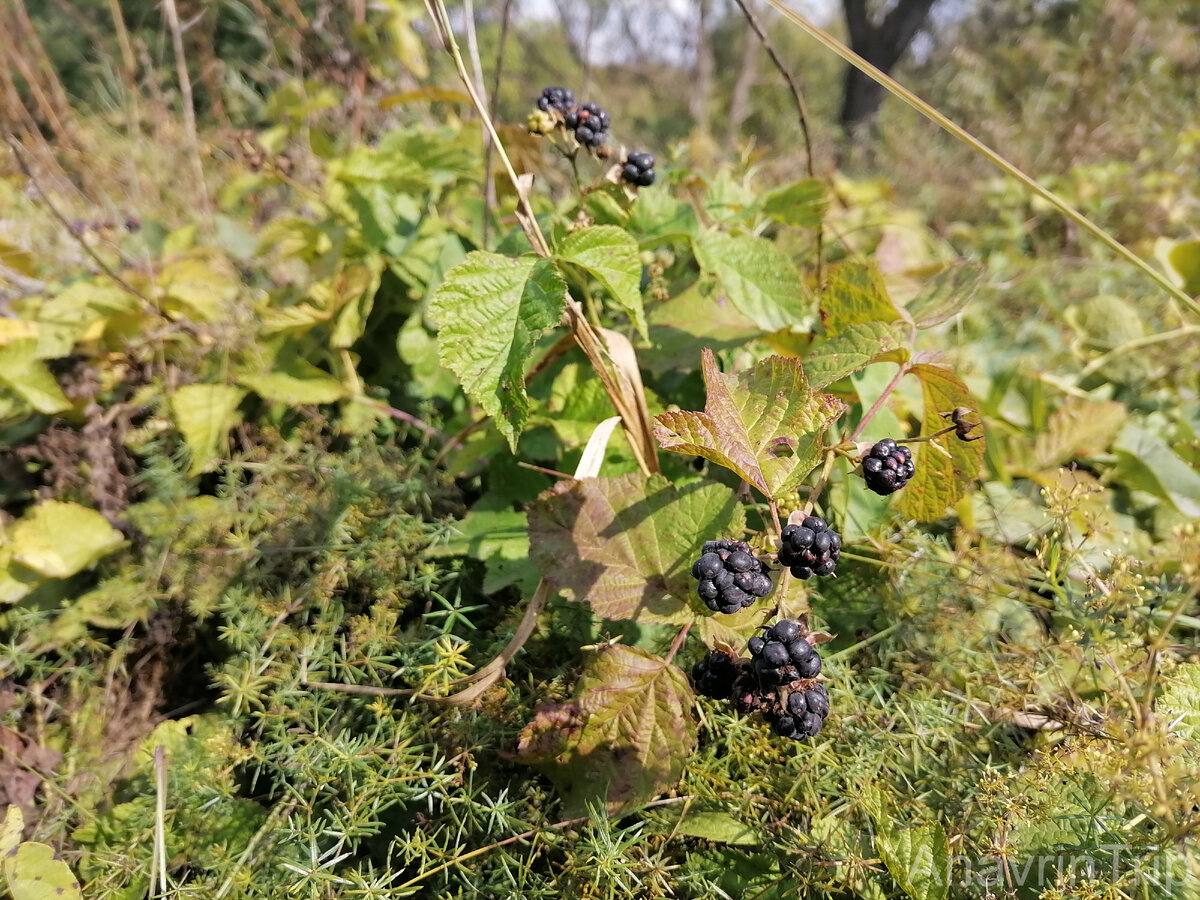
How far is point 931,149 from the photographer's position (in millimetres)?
4148

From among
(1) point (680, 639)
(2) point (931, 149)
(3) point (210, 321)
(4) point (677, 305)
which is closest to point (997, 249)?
(2) point (931, 149)

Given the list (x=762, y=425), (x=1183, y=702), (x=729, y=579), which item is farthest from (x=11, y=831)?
(x=1183, y=702)

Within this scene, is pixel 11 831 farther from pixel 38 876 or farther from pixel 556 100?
pixel 556 100

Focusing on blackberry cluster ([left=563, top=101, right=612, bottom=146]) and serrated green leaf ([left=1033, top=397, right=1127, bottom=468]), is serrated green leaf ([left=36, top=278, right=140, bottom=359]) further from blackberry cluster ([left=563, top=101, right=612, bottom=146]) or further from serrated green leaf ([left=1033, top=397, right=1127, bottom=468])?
serrated green leaf ([left=1033, top=397, right=1127, bottom=468])

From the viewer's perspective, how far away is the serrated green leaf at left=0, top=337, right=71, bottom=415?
1.45m

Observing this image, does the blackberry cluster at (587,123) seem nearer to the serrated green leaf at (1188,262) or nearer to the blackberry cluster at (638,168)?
the blackberry cluster at (638,168)

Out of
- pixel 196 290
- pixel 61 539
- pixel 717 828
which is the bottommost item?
pixel 61 539

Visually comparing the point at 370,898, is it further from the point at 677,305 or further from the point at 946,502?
the point at 677,305

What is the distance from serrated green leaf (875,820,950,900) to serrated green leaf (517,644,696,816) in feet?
0.84

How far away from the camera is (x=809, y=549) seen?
670mm

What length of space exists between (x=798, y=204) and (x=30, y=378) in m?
1.67

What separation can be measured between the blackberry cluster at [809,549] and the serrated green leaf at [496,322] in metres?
0.33

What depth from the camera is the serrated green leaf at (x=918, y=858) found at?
761 millimetres

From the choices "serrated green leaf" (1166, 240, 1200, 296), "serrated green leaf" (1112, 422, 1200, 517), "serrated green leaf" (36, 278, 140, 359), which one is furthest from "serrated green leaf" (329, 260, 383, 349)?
"serrated green leaf" (1166, 240, 1200, 296)
